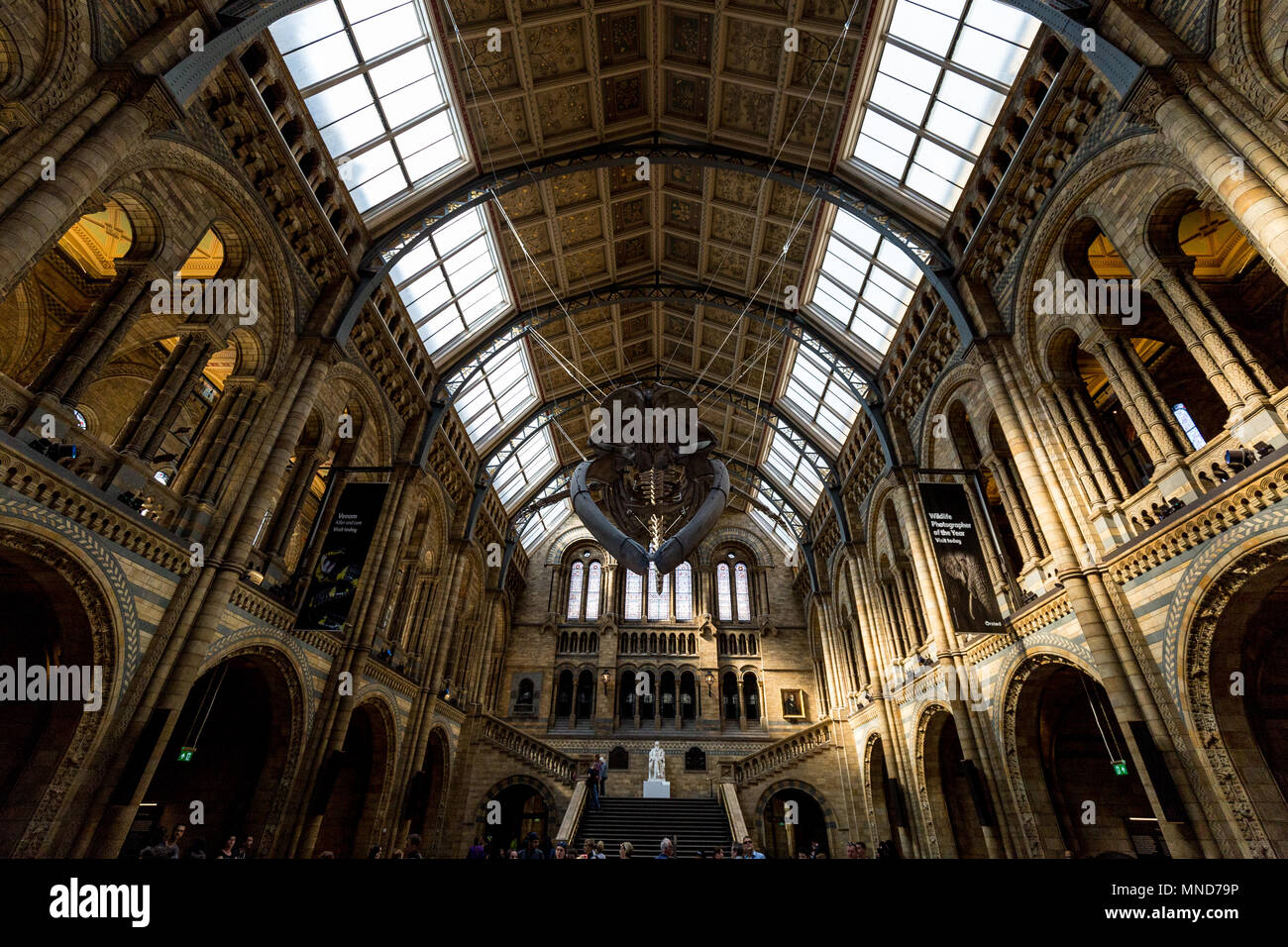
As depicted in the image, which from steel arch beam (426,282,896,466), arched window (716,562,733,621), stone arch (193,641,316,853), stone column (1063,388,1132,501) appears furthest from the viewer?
arched window (716,562,733,621)

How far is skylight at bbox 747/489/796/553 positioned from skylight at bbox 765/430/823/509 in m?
3.56

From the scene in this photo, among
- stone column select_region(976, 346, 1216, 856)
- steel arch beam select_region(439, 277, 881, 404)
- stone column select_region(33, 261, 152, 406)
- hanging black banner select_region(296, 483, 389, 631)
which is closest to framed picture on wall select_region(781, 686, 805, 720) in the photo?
steel arch beam select_region(439, 277, 881, 404)

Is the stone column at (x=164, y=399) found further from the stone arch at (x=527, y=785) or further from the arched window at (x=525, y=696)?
the arched window at (x=525, y=696)

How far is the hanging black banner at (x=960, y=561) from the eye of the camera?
37.6ft

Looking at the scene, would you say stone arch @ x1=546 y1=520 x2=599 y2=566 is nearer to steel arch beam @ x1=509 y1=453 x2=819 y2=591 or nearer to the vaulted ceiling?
steel arch beam @ x1=509 y1=453 x2=819 y2=591

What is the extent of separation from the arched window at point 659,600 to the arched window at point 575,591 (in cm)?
406

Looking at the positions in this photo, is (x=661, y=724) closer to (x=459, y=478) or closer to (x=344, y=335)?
Answer: (x=459, y=478)

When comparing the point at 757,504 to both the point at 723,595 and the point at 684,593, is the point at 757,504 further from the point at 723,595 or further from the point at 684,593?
the point at 684,593

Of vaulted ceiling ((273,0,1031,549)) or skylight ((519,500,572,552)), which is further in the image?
skylight ((519,500,572,552))

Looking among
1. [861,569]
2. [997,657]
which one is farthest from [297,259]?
[861,569]

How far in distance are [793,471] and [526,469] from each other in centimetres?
1314

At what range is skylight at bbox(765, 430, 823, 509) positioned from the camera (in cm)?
2662

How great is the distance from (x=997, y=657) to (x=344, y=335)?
1682 cm
